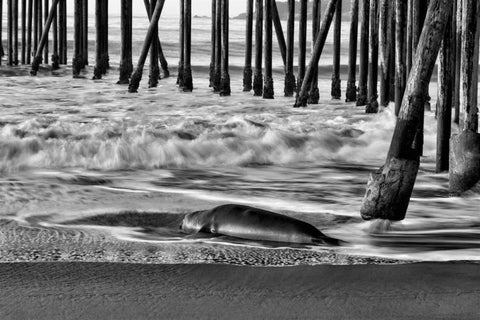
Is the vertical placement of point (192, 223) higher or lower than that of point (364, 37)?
lower

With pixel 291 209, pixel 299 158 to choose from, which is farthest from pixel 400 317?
pixel 299 158

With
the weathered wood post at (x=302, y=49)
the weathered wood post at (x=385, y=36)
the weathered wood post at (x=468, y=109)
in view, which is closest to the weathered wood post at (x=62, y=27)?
the weathered wood post at (x=302, y=49)

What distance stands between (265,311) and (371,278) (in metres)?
0.48

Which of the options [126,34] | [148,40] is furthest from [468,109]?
[126,34]

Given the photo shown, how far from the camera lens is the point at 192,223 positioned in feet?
11.6

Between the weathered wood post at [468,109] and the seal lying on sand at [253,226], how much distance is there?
4.33 feet

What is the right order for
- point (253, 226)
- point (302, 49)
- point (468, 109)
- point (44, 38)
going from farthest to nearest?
point (44, 38), point (302, 49), point (468, 109), point (253, 226)

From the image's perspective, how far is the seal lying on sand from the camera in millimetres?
3248

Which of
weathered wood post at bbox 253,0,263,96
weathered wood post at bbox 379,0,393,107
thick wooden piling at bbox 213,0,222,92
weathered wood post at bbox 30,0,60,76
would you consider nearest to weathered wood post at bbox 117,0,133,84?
thick wooden piling at bbox 213,0,222,92

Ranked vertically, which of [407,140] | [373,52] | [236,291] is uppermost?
[373,52]

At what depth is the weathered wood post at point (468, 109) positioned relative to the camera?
14.1 ft

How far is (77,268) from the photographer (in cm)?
274

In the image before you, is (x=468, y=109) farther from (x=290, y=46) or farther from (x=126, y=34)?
(x=126, y=34)

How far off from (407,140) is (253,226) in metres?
0.88
